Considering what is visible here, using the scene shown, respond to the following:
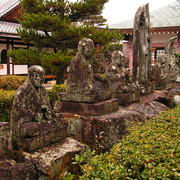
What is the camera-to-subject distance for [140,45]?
8.63m

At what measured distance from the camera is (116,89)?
6.54 meters

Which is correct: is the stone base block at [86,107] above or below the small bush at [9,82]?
below

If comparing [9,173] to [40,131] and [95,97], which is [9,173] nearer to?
[40,131]

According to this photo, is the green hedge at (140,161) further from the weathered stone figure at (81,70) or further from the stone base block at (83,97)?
the weathered stone figure at (81,70)

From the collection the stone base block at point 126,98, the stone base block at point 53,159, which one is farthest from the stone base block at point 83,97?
the stone base block at point 53,159

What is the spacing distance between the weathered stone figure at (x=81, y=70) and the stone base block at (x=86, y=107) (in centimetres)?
32

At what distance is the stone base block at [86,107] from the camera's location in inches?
193

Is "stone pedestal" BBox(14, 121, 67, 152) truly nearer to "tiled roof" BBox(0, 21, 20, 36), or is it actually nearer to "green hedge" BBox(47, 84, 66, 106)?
"green hedge" BBox(47, 84, 66, 106)

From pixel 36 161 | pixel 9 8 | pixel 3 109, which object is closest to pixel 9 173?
pixel 36 161

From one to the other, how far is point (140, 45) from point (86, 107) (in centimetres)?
473

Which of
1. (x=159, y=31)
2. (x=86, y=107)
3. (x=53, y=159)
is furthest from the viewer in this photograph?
(x=159, y=31)

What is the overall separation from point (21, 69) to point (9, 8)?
4511 mm

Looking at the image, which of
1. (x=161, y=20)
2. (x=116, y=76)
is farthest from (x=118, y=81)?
(x=161, y=20)

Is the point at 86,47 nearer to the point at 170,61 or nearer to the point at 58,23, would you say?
the point at 58,23
